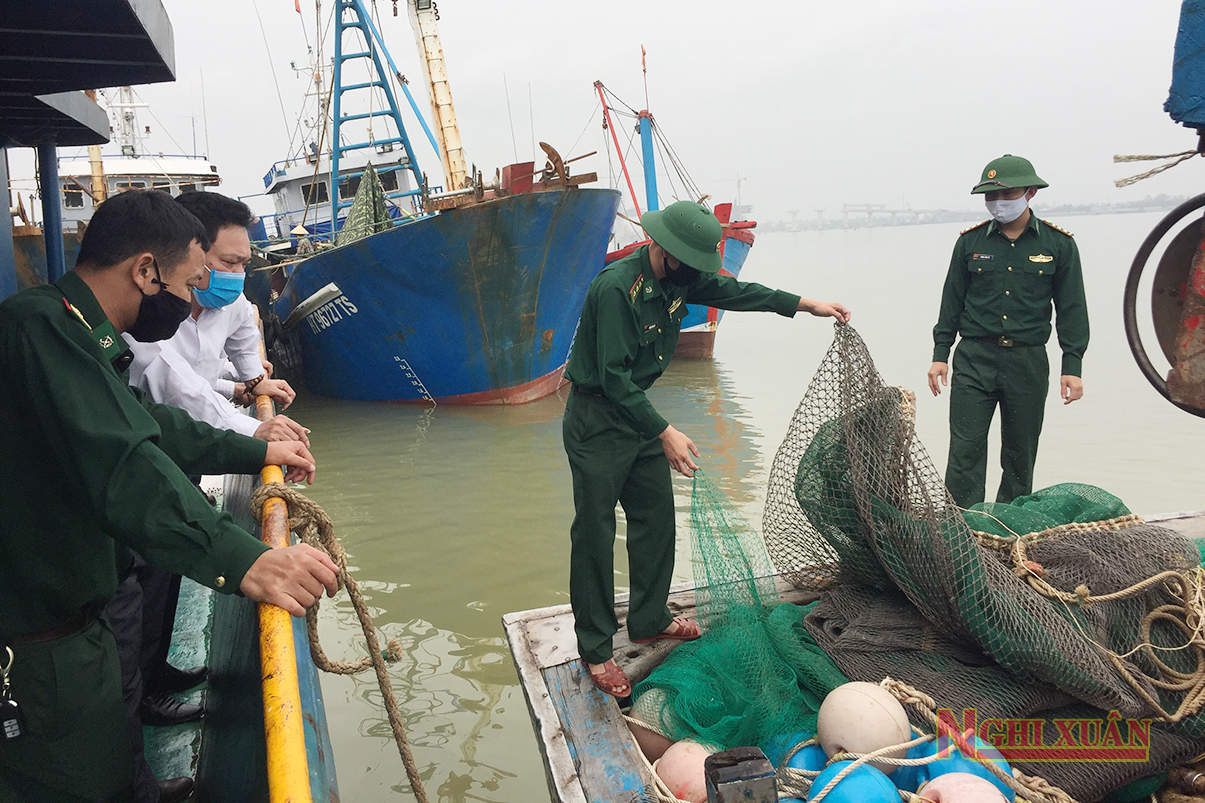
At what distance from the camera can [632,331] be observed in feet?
9.05

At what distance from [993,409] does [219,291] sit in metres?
3.91

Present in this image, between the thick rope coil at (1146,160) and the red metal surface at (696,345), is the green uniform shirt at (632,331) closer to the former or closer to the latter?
the thick rope coil at (1146,160)

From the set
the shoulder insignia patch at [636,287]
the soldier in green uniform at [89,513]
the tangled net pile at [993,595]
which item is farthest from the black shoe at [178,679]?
the shoulder insignia patch at [636,287]

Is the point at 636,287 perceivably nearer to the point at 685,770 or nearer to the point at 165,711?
the point at 685,770

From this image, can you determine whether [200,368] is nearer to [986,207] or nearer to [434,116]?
[986,207]

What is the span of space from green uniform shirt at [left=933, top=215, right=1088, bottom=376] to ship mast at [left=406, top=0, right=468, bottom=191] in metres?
8.98

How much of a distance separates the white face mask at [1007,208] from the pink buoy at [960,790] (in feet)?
10.2

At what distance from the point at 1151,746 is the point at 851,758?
960mm

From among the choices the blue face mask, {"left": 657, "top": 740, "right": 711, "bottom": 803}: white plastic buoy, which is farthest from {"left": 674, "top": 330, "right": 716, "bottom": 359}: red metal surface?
{"left": 657, "top": 740, "right": 711, "bottom": 803}: white plastic buoy

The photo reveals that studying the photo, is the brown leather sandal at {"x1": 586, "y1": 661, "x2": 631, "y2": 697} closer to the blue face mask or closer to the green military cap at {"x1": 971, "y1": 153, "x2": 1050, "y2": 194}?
the blue face mask

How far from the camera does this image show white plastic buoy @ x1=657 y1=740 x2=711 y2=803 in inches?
86.6

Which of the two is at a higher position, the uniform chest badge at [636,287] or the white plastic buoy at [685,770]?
the uniform chest badge at [636,287]

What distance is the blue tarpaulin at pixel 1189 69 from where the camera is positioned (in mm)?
2082

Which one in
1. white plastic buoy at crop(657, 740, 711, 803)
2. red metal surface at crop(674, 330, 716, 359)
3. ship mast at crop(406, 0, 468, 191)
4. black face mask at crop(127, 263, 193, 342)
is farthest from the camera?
red metal surface at crop(674, 330, 716, 359)
